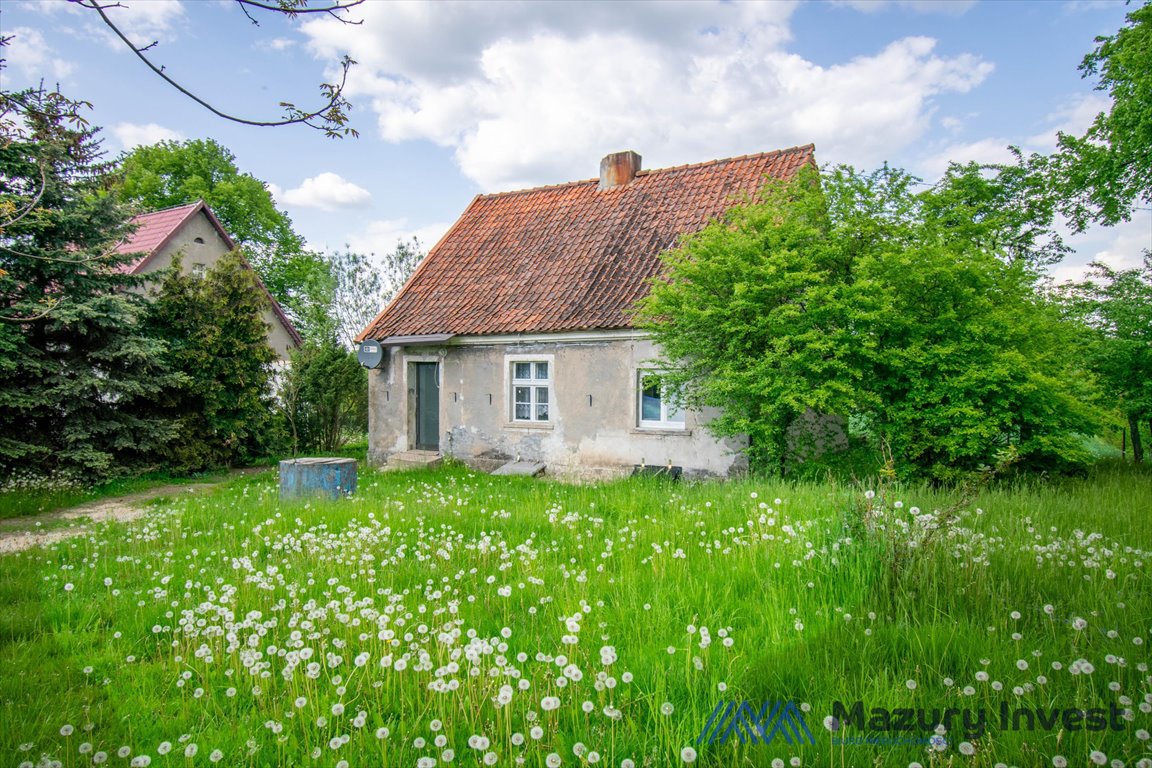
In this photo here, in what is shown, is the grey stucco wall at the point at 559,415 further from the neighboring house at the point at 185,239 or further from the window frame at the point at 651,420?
the neighboring house at the point at 185,239

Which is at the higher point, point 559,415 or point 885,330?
point 885,330

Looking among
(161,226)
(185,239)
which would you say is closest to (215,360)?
(185,239)

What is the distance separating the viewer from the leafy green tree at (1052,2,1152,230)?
489 inches

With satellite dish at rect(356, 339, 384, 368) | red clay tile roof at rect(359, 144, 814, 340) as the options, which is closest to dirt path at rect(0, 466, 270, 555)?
satellite dish at rect(356, 339, 384, 368)

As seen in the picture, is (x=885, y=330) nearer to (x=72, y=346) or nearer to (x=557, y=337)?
(x=557, y=337)

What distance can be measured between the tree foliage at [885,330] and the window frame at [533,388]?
13.4 feet

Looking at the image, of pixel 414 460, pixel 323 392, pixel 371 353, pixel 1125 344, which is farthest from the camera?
pixel 323 392

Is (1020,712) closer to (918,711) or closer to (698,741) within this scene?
(918,711)

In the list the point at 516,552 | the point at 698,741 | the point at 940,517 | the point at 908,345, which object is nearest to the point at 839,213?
the point at 908,345

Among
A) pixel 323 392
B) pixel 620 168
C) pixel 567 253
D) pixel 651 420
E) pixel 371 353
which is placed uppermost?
pixel 620 168

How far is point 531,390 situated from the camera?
13789 millimetres

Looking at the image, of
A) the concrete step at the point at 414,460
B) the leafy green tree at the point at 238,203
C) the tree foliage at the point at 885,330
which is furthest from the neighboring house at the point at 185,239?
the tree foliage at the point at 885,330

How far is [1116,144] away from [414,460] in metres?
17.9

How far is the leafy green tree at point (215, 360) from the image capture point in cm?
1452
